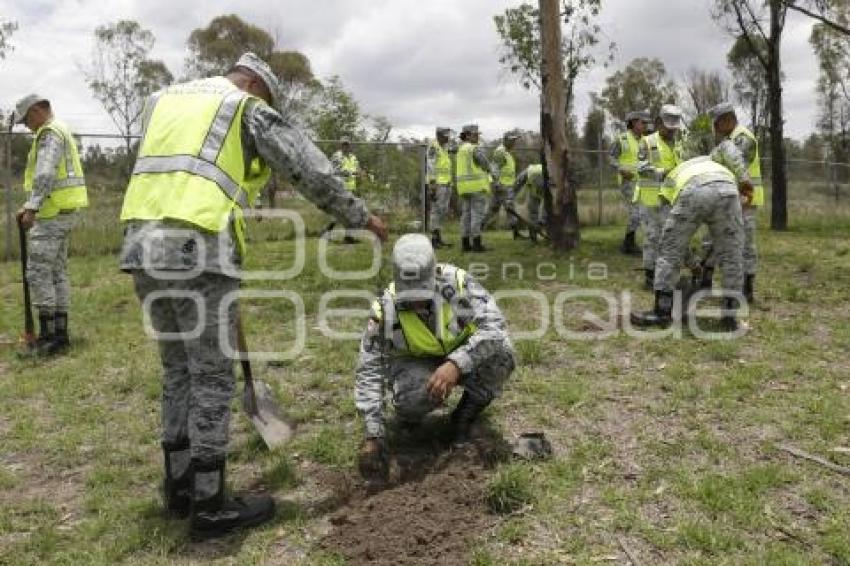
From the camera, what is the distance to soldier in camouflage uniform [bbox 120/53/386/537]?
11.4ft

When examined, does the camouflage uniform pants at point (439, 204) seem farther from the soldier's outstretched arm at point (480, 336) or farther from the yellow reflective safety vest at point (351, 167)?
the soldier's outstretched arm at point (480, 336)

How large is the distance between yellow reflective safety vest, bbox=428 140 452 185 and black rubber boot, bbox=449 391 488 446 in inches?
373

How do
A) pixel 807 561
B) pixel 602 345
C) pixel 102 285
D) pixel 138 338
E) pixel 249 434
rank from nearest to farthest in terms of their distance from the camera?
pixel 807 561 < pixel 249 434 < pixel 602 345 < pixel 138 338 < pixel 102 285

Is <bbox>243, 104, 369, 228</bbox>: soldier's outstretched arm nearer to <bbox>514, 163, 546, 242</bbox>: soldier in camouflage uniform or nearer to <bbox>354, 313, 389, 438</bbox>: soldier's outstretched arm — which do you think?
<bbox>354, 313, 389, 438</bbox>: soldier's outstretched arm

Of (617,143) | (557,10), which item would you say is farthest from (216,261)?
(557,10)

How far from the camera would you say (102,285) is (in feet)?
34.0

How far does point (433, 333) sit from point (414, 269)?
18.0 inches

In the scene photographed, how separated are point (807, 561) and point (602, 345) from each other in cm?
346

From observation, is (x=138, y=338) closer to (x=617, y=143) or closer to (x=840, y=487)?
(x=840, y=487)

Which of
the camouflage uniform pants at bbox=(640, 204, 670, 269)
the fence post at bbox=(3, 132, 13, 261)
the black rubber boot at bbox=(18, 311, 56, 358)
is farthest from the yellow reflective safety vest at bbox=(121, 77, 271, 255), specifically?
the fence post at bbox=(3, 132, 13, 261)

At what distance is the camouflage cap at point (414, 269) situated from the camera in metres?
4.13

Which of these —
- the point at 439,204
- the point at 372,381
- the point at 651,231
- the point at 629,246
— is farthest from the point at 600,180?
the point at 372,381

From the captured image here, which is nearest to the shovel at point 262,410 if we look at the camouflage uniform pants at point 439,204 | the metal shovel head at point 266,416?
the metal shovel head at point 266,416

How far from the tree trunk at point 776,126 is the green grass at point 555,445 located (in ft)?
30.5
